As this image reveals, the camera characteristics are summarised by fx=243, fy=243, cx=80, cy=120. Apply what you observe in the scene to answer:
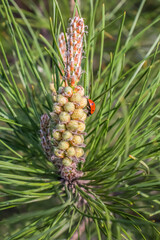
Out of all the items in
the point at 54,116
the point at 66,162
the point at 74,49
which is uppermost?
the point at 74,49

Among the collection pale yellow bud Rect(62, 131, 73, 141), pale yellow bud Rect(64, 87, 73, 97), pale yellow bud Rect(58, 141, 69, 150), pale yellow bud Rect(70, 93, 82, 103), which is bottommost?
pale yellow bud Rect(58, 141, 69, 150)

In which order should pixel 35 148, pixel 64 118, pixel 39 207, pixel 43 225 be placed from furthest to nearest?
1. pixel 39 207
2. pixel 35 148
3. pixel 43 225
4. pixel 64 118

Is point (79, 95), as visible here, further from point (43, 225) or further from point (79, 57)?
point (43, 225)

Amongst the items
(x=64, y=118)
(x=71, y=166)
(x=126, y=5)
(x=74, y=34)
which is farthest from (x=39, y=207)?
(x=126, y=5)

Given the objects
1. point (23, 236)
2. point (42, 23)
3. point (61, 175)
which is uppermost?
point (42, 23)

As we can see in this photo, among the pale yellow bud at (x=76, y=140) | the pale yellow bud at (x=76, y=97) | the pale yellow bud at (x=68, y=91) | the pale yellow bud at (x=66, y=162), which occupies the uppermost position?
the pale yellow bud at (x=68, y=91)

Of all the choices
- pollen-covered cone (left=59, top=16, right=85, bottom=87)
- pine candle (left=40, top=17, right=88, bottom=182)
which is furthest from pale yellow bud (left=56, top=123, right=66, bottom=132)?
pollen-covered cone (left=59, top=16, right=85, bottom=87)

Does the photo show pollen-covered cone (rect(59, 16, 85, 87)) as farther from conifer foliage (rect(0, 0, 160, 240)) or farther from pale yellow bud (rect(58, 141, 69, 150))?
pale yellow bud (rect(58, 141, 69, 150))

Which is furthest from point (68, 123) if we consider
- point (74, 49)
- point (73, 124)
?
point (74, 49)

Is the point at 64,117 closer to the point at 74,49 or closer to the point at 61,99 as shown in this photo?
the point at 61,99

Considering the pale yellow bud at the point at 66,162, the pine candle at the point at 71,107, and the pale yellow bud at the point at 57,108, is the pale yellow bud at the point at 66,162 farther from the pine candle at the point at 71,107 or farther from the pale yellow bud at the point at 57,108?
the pale yellow bud at the point at 57,108

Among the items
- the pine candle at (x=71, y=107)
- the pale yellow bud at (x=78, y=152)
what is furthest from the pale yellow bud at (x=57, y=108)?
the pale yellow bud at (x=78, y=152)
